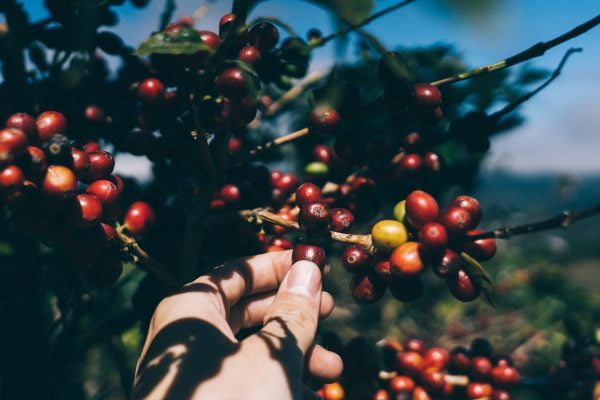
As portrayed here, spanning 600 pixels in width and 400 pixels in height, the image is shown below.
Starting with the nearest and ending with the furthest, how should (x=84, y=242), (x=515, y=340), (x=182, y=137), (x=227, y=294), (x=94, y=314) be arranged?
(x=84, y=242), (x=182, y=137), (x=227, y=294), (x=94, y=314), (x=515, y=340)

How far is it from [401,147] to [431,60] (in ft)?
2.73

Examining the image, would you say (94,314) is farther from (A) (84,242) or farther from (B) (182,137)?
(B) (182,137)

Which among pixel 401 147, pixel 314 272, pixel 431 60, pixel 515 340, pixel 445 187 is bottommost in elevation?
pixel 515 340

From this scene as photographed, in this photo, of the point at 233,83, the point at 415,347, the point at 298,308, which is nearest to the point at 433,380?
the point at 415,347

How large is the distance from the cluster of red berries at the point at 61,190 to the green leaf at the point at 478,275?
1.32 meters

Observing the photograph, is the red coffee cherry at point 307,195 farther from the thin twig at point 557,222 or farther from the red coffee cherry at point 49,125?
the red coffee cherry at point 49,125

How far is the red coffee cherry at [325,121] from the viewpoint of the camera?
190 cm

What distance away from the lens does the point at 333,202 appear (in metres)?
2.22

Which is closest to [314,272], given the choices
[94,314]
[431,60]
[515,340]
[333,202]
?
[333,202]

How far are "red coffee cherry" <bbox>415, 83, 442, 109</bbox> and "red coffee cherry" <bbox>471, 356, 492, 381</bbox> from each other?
1650 millimetres

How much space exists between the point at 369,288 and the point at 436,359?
3.86ft

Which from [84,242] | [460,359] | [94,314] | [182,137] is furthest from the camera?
[460,359]

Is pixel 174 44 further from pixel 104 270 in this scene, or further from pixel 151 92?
pixel 104 270

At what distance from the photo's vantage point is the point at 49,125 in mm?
1588
